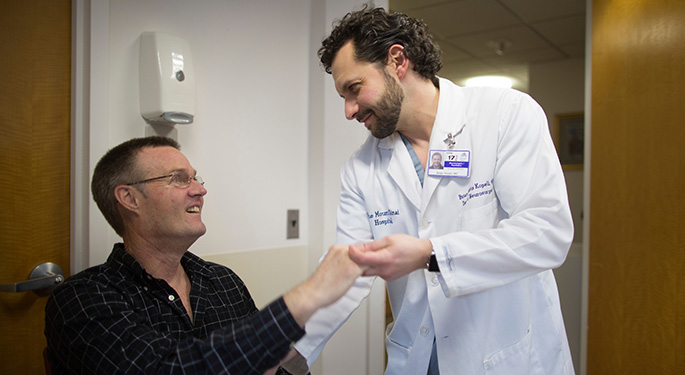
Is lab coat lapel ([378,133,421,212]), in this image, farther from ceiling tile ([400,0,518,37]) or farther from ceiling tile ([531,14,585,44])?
ceiling tile ([531,14,585,44])

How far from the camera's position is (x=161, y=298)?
126cm

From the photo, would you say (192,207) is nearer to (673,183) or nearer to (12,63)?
(12,63)

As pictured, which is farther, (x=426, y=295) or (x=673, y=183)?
(x=673, y=183)

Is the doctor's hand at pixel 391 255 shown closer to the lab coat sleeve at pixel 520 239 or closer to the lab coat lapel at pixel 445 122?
the lab coat sleeve at pixel 520 239

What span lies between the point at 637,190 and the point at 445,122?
101 cm

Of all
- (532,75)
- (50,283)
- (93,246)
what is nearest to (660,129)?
(93,246)

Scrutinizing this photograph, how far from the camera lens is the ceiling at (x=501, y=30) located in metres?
3.30

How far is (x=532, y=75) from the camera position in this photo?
4.93 m

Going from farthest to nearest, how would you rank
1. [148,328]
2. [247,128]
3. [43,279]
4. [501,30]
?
[501,30] < [247,128] < [43,279] < [148,328]

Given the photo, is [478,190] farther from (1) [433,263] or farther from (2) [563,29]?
(2) [563,29]

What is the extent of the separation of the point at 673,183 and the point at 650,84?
1.37 ft

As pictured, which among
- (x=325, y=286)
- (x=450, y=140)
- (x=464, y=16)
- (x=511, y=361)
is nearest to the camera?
(x=325, y=286)

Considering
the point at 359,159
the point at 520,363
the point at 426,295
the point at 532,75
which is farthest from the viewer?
the point at 532,75

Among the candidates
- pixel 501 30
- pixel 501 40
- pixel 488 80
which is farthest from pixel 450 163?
pixel 488 80
